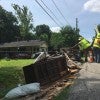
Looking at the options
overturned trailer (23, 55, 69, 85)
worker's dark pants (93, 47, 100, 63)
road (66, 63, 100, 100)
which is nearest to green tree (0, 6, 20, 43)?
worker's dark pants (93, 47, 100, 63)

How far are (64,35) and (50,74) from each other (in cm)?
6994

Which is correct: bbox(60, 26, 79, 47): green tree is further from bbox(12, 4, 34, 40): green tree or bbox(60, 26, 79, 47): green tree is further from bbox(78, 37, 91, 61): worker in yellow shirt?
bbox(78, 37, 91, 61): worker in yellow shirt

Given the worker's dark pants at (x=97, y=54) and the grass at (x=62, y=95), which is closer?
the grass at (x=62, y=95)

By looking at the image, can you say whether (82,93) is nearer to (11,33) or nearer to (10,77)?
(10,77)

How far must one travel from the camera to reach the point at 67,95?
39.0 feet

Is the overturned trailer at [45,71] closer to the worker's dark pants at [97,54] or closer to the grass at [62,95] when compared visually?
the grass at [62,95]

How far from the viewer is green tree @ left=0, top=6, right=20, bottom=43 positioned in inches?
3999

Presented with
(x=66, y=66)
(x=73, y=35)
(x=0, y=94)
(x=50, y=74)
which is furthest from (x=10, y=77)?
(x=73, y=35)

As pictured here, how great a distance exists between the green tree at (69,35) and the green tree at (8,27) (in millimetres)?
17721

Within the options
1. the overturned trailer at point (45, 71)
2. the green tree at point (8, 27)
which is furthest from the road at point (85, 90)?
the green tree at point (8, 27)

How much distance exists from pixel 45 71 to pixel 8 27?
87.7m

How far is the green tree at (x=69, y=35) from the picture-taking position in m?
84.3

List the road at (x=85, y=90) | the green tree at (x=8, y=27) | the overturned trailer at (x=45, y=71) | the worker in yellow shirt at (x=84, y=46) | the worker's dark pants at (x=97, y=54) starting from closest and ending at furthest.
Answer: the road at (x=85, y=90) → the overturned trailer at (x=45, y=71) → the worker's dark pants at (x=97, y=54) → the worker in yellow shirt at (x=84, y=46) → the green tree at (x=8, y=27)

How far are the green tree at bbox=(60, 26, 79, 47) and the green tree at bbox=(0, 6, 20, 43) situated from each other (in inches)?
698
